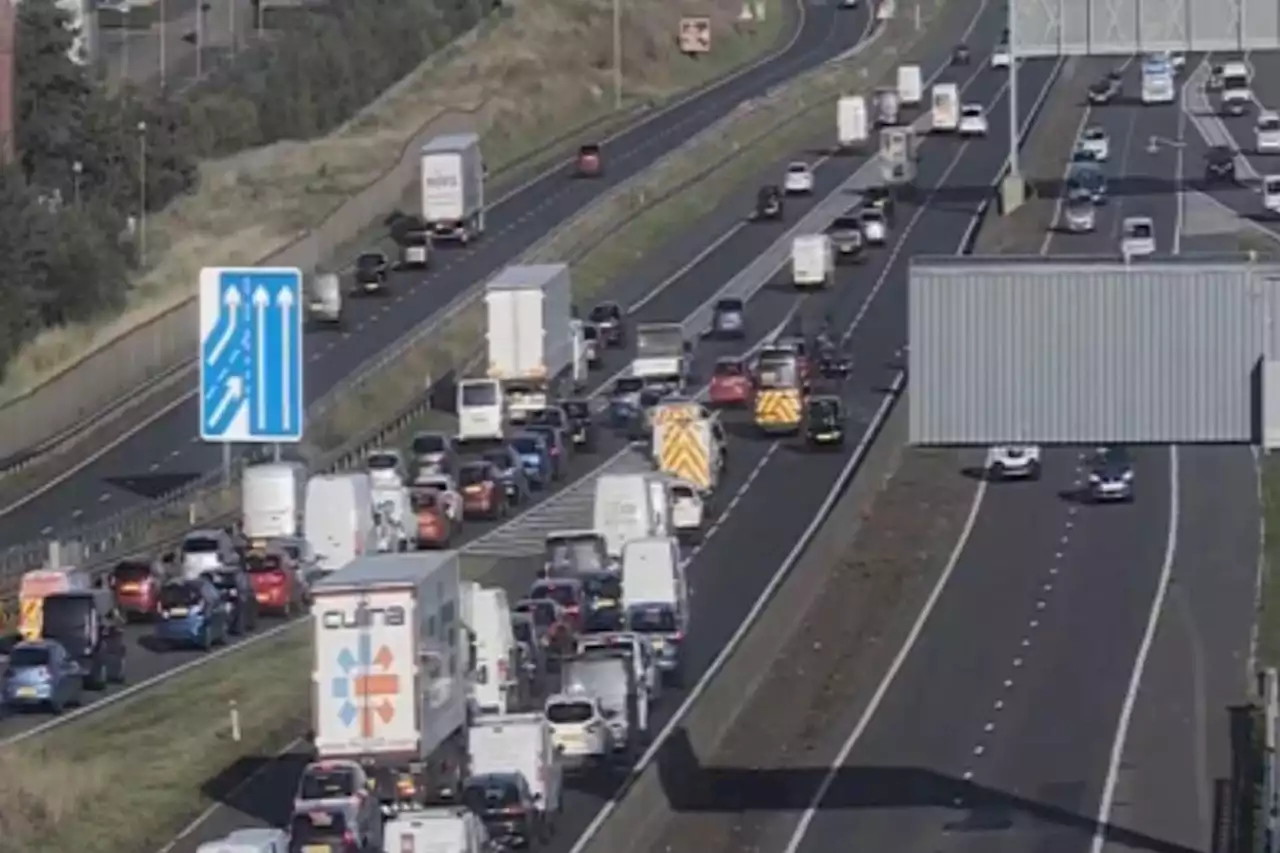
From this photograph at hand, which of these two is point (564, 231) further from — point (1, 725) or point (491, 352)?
point (1, 725)

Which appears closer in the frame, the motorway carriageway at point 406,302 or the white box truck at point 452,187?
the motorway carriageway at point 406,302

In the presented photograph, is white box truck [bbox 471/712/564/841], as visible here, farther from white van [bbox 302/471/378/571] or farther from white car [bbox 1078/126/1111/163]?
white car [bbox 1078/126/1111/163]

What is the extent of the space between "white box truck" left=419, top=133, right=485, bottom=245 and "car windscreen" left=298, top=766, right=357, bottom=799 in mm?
60001

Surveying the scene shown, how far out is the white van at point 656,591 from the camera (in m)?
56.2

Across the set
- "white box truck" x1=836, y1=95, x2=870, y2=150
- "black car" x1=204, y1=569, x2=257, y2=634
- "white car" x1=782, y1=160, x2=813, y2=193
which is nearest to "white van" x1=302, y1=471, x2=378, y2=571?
"black car" x1=204, y1=569, x2=257, y2=634

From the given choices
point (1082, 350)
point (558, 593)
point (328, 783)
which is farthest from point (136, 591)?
point (1082, 350)

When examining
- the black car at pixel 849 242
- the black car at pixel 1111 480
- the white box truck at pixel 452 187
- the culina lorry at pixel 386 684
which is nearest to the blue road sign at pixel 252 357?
the culina lorry at pixel 386 684

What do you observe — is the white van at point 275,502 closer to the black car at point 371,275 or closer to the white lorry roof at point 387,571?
the white lorry roof at point 387,571

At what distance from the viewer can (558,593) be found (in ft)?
190

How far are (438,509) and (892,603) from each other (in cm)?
882

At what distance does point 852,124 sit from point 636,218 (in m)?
16.1

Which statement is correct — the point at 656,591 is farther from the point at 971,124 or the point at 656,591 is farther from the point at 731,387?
the point at 971,124

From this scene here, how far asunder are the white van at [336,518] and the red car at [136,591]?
127 inches

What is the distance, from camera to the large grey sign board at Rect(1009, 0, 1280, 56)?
78.1m
